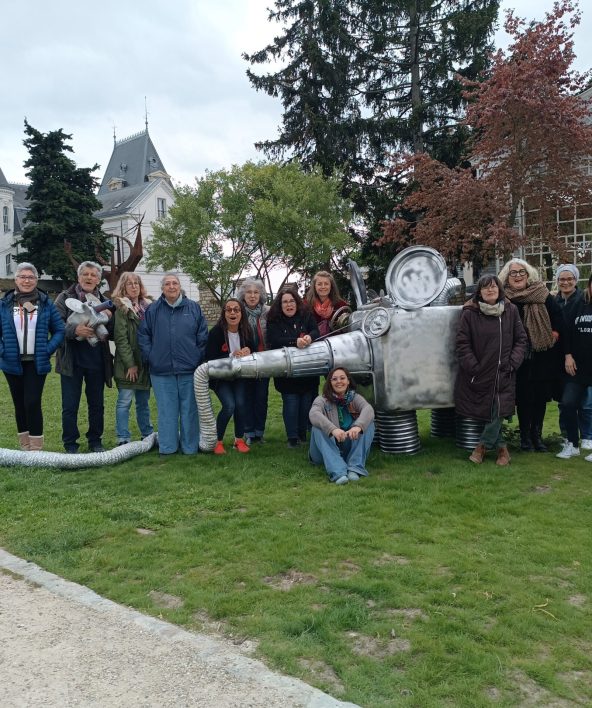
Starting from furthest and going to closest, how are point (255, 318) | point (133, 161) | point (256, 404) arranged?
point (133, 161) → point (256, 404) → point (255, 318)

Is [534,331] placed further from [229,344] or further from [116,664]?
[116,664]

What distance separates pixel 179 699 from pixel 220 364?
12.9 ft

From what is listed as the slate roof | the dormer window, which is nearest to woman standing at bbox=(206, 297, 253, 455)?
the slate roof

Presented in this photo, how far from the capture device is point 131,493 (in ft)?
18.1

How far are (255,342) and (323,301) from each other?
0.84 m

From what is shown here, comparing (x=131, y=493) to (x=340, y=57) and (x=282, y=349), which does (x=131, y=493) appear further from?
(x=340, y=57)

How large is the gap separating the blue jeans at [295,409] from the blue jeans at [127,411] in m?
1.48

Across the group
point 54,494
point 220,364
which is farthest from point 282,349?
point 54,494

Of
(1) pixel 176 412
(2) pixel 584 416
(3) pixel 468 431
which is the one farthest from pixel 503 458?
(1) pixel 176 412

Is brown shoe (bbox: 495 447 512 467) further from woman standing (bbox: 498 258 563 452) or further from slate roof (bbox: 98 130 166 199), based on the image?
slate roof (bbox: 98 130 166 199)

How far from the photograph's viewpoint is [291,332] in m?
6.57

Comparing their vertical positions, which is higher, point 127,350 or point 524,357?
A: point 127,350

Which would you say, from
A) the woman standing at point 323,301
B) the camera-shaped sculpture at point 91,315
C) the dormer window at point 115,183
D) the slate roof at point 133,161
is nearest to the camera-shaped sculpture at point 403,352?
the woman standing at point 323,301

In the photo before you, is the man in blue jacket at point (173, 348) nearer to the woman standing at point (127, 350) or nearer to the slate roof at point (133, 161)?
the woman standing at point (127, 350)
